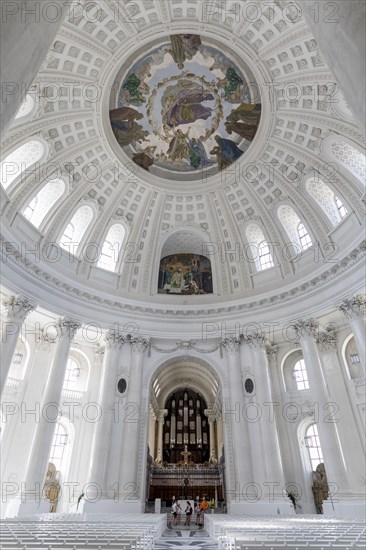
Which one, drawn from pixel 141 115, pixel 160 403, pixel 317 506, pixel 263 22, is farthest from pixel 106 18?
pixel 160 403

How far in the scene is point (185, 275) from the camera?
88.4 feet

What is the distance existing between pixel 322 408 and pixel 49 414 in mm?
14391

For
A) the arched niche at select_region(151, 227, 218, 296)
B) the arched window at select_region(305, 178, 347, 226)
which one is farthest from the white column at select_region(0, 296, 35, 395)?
the arched window at select_region(305, 178, 347, 226)

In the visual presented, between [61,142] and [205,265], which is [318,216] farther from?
[61,142]

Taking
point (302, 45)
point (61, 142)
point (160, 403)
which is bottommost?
point (160, 403)

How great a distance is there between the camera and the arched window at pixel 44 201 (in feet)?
69.1

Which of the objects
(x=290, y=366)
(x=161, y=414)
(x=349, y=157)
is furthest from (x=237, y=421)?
(x=349, y=157)

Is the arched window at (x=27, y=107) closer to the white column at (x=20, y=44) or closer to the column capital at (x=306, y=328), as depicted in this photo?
the white column at (x=20, y=44)

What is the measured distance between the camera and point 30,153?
20.2m

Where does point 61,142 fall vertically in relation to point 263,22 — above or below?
below

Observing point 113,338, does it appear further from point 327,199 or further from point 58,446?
point 327,199

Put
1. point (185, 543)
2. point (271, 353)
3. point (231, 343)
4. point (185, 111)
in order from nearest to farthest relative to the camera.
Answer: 1. point (185, 543)
2. point (185, 111)
3. point (231, 343)
4. point (271, 353)

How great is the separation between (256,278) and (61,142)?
15.8 m

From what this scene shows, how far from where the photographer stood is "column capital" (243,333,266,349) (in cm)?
→ 2236
